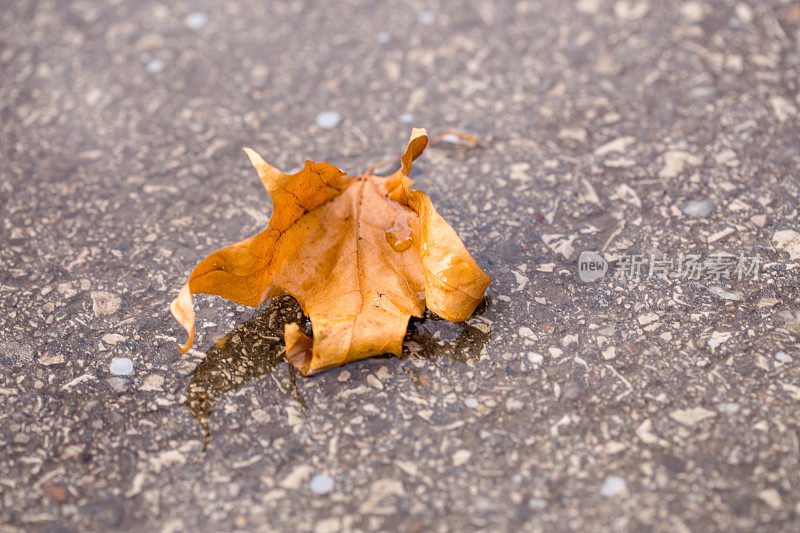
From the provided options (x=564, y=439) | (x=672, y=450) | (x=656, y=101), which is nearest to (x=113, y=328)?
(x=564, y=439)

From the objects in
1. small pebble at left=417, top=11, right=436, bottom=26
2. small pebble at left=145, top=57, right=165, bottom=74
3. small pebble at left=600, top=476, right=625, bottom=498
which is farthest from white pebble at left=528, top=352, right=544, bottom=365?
small pebble at left=145, top=57, right=165, bottom=74

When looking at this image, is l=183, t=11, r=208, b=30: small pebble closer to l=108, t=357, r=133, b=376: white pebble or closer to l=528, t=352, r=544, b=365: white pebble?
l=108, t=357, r=133, b=376: white pebble

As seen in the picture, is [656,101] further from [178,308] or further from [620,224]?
[178,308]

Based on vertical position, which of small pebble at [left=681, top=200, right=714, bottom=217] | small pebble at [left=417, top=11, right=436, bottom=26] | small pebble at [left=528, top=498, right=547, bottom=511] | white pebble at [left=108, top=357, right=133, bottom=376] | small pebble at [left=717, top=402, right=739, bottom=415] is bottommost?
small pebble at [left=717, top=402, right=739, bottom=415]

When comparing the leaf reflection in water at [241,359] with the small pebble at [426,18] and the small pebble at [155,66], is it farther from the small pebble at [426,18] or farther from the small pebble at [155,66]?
the small pebble at [426,18]

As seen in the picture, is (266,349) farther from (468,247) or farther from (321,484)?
(468,247)

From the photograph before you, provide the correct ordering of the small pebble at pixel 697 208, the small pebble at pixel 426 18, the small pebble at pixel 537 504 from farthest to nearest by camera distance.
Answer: the small pebble at pixel 426 18
the small pebble at pixel 697 208
the small pebble at pixel 537 504

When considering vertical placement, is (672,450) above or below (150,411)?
below

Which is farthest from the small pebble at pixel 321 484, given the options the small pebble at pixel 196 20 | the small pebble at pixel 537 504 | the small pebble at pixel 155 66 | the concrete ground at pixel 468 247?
the small pebble at pixel 196 20
